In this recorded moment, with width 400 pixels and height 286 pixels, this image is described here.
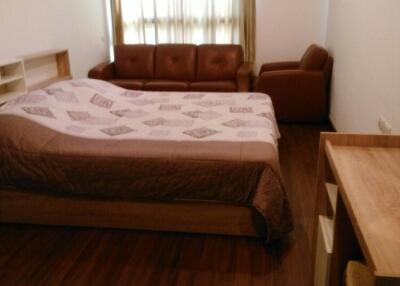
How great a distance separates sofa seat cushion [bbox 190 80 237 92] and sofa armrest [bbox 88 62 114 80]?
Answer: 110 cm

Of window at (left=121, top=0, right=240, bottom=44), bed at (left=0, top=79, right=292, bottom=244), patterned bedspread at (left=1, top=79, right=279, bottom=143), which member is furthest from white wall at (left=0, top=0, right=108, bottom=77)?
bed at (left=0, top=79, right=292, bottom=244)

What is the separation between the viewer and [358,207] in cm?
118

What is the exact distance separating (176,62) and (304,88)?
166 centimetres

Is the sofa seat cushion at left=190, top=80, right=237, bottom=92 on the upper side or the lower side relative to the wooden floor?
upper

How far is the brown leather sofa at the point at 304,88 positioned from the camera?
14.9ft

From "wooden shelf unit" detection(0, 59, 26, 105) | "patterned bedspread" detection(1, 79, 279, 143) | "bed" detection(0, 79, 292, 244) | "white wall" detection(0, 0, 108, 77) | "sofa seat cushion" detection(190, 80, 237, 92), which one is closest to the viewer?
"bed" detection(0, 79, 292, 244)

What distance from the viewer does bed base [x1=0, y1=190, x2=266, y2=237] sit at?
240cm

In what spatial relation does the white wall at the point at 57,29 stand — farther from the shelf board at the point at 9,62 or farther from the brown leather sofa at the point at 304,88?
the brown leather sofa at the point at 304,88

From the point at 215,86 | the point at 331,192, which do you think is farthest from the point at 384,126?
the point at 215,86

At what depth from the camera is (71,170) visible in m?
2.40

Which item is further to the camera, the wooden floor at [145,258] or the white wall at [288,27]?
the white wall at [288,27]

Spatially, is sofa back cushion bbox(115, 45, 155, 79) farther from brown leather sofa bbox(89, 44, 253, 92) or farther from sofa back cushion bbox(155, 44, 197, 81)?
sofa back cushion bbox(155, 44, 197, 81)

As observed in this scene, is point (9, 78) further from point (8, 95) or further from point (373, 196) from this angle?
point (373, 196)

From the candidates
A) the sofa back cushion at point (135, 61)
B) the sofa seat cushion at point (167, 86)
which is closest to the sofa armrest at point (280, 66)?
the sofa seat cushion at point (167, 86)
